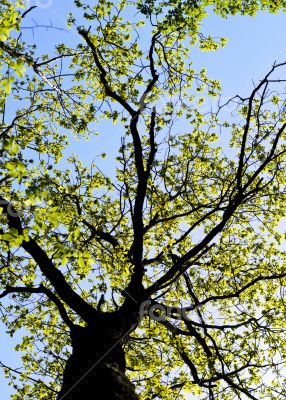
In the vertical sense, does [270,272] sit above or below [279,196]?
below

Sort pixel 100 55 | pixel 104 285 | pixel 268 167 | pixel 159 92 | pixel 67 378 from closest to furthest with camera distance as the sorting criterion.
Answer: pixel 67 378 < pixel 104 285 < pixel 100 55 < pixel 159 92 < pixel 268 167

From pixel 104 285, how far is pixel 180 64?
645 centimetres

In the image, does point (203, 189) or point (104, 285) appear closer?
point (104, 285)

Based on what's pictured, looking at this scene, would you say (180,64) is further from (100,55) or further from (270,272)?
(270,272)

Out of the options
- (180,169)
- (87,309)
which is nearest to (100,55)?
(180,169)

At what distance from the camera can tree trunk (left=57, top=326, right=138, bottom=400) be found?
5727mm

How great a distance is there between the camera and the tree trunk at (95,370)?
573 cm

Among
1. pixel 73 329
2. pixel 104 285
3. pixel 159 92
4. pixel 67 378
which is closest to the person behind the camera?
pixel 67 378

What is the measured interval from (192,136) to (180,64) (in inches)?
89.6

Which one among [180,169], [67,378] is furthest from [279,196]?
[67,378]

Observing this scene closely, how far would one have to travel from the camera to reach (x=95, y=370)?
602 centimetres

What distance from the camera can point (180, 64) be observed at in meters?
11.0

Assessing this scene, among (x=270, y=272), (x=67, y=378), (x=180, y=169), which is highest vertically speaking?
(x=180, y=169)

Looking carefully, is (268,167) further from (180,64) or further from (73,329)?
(73,329)
